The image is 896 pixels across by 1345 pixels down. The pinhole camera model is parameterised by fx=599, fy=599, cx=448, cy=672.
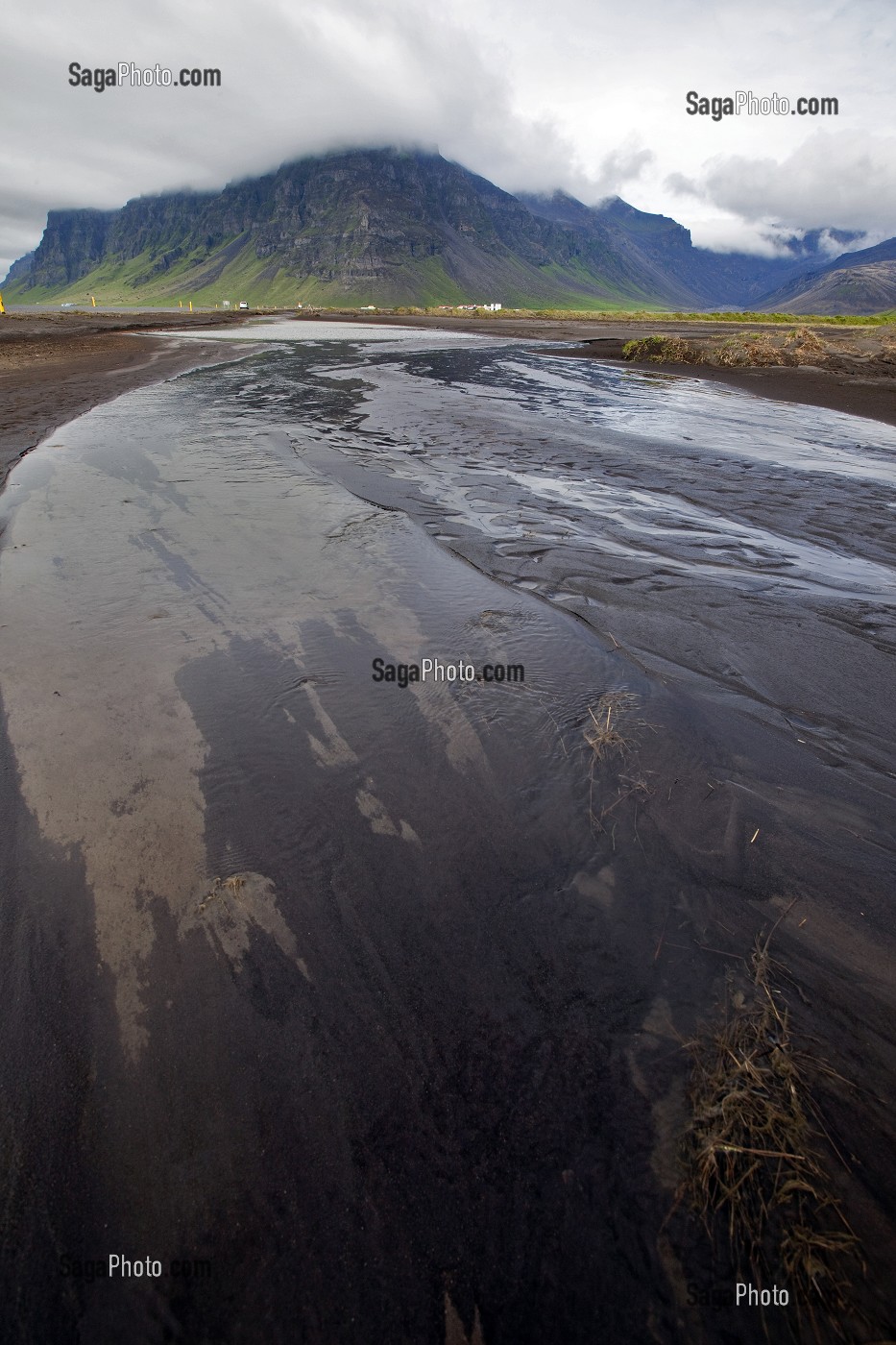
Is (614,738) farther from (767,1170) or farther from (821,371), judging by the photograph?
(821,371)

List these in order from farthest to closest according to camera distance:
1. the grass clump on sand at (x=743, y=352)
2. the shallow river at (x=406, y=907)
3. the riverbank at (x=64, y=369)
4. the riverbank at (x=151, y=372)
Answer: the grass clump on sand at (x=743, y=352)
the riverbank at (x=151, y=372)
the riverbank at (x=64, y=369)
the shallow river at (x=406, y=907)

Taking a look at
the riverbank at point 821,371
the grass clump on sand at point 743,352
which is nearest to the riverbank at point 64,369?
the riverbank at point 821,371

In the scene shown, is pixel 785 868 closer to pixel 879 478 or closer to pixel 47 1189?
pixel 47 1189

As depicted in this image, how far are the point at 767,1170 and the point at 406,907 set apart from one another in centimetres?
201

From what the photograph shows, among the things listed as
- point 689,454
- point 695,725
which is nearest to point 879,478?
point 689,454

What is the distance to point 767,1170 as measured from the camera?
2.37 m

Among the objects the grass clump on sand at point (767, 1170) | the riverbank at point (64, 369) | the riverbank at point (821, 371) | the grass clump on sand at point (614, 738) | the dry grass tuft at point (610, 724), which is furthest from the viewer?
the riverbank at point (821, 371)

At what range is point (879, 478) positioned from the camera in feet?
40.4

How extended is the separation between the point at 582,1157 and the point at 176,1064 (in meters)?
1.87

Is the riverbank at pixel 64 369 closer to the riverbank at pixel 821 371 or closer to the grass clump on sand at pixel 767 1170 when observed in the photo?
the grass clump on sand at pixel 767 1170

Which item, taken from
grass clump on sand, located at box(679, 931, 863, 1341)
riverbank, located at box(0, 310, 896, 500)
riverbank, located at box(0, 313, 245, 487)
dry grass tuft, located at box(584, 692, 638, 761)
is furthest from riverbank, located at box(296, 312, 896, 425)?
riverbank, located at box(0, 313, 245, 487)

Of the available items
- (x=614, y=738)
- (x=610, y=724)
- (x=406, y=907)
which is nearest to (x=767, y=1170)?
(x=406, y=907)

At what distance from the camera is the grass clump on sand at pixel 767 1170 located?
214cm

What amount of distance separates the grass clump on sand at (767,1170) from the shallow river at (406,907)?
115 mm
